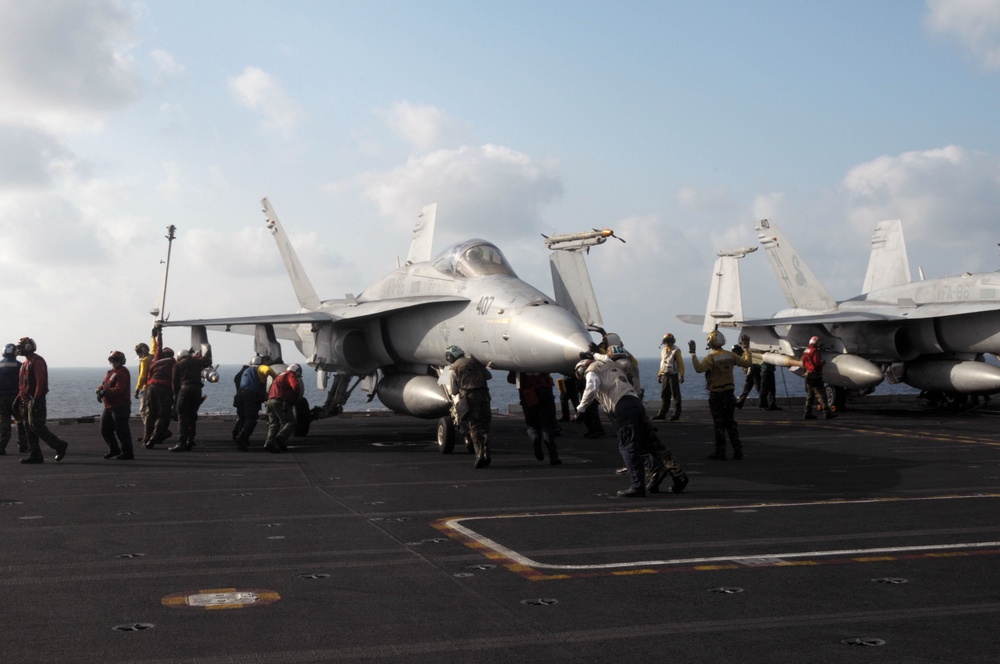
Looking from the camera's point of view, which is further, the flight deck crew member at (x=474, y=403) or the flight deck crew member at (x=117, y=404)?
the flight deck crew member at (x=117, y=404)

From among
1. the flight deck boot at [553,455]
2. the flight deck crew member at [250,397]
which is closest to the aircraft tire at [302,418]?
the flight deck crew member at [250,397]

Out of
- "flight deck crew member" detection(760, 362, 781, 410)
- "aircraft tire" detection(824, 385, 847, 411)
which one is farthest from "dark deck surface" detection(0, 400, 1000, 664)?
"flight deck crew member" detection(760, 362, 781, 410)

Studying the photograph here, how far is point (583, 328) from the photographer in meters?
13.6

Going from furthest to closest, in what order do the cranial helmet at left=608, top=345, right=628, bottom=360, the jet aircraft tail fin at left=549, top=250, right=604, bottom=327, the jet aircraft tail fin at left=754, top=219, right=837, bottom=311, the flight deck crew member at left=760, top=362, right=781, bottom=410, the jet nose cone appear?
1. the jet aircraft tail fin at left=549, top=250, right=604, bottom=327
2. the jet aircraft tail fin at left=754, top=219, right=837, bottom=311
3. the flight deck crew member at left=760, top=362, right=781, bottom=410
4. the jet nose cone
5. the cranial helmet at left=608, top=345, right=628, bottom=360

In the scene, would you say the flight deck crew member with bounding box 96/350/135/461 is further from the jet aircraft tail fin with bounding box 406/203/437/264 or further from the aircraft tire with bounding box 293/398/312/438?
the jet aircraft tail fin with bounding box 406/203/437/264

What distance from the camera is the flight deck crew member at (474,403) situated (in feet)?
44.1

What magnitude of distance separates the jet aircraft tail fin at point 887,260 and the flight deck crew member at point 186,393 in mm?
20134

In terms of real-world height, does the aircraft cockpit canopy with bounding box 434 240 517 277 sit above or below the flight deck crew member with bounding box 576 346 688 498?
above

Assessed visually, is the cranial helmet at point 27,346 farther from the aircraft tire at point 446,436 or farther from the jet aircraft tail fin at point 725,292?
the jet aircraft tail fin at point 725,292

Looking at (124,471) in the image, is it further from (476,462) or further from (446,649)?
(446,649)

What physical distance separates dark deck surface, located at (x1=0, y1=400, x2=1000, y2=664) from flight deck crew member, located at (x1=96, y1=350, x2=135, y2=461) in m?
1.28

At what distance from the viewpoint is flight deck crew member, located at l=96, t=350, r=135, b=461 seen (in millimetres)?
14609

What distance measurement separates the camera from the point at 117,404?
47.9 feet

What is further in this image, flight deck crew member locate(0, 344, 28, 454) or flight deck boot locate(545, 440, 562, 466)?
flight deck crew member locate(0, 344, 28, 454)
